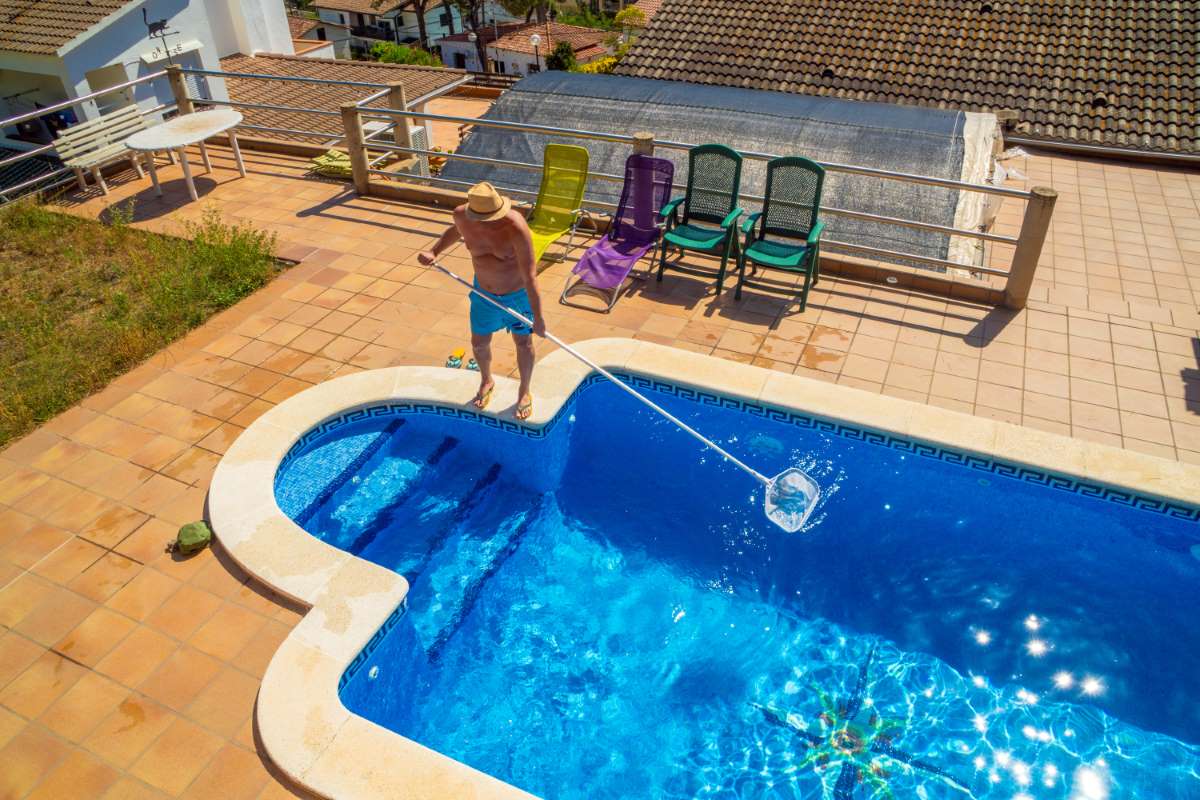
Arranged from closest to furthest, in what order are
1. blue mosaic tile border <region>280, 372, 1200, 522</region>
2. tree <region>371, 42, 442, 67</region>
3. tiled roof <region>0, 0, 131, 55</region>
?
blue mosaic tile border <region>280, 372, 1200, 522</region>
tiled roof <region>0, 0, 131, 55</region>
tree <region>371, 42, 442, 67</region>

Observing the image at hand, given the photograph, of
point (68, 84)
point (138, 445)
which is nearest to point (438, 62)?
point (68, 84)

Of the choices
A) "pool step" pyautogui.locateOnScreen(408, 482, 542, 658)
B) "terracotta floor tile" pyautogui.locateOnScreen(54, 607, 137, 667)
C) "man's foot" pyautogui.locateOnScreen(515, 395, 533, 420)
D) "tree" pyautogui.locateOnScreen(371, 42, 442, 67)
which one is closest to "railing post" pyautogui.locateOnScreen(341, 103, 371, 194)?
"man's foot" pyautogui.locateOnScreen(515, 395, 533, 420)

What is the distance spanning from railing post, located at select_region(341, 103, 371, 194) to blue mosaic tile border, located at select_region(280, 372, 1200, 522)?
15.7 feet

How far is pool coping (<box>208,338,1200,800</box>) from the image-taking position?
3947mm

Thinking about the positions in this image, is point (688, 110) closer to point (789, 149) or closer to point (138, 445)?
point (789, 149)

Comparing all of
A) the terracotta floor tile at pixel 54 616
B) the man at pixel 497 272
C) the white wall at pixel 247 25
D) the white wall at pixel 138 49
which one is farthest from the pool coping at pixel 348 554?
the white wall at pixel 247 25

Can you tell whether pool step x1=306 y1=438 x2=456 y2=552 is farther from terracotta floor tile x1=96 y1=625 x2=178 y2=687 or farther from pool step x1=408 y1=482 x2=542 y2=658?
terracotta floor tile x1=96 y1=625 x2=178 y2=687

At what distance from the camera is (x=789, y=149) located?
988cm

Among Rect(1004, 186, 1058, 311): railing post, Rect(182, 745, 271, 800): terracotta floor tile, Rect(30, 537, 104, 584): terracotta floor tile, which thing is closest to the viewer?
Rect(182, 745, 271, 800): terracotta floor tile

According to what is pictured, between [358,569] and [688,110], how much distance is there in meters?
8.14

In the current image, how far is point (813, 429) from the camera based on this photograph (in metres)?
6.32

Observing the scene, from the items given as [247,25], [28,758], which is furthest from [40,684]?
[247,25]

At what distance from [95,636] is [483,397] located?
9.78 ft

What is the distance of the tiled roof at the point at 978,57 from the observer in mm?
13625
